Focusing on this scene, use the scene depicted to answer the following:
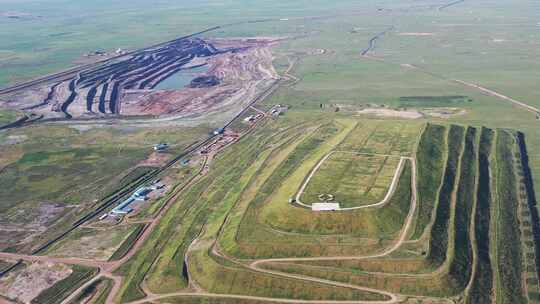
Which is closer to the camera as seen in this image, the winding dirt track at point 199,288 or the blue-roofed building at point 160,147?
the winding dirt track at point 199,288

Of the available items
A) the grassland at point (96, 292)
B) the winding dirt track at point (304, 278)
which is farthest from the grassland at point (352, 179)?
the grassland at point (96, 292)

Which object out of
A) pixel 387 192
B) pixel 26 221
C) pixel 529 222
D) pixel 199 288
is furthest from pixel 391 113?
pixel 26 221

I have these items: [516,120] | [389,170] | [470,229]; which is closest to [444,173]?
[389,170]

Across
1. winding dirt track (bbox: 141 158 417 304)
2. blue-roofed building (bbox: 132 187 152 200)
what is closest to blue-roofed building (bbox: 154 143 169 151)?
blue-roofed building (bbox: 132 187 152 200)

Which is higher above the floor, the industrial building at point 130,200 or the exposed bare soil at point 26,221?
the industrial building at point 130,200

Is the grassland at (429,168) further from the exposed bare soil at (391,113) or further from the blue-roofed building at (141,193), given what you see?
the blue-roofed building at (141,193)

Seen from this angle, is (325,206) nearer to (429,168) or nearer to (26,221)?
(429,168)

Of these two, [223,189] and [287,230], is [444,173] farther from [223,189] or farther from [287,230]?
[223,189]

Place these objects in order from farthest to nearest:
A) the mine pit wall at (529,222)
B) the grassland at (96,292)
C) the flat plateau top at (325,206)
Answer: the flat plateau top at (325,206) → the grassland at (96,292) → the mine pit wall at (529,222)
